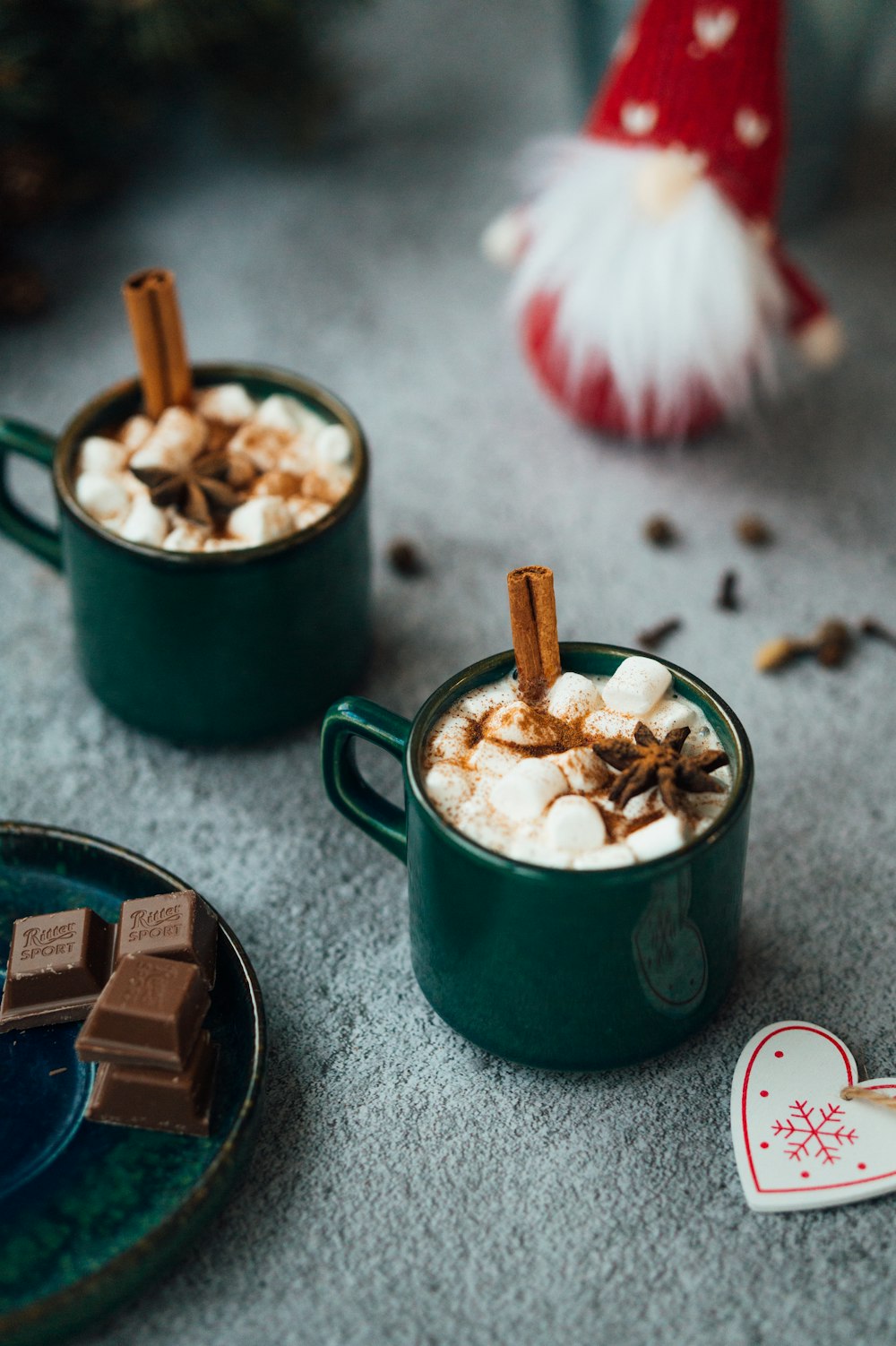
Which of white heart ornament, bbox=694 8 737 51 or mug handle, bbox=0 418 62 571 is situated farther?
white heart ornament, bbox=694 8 737 51

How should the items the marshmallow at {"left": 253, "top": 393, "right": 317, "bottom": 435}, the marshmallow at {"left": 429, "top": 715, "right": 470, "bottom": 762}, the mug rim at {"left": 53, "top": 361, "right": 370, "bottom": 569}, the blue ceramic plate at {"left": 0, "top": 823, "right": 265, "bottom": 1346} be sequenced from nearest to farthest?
the blue ceramic plate at {"left": 0, "top": 823, "right": 265, "bottom": 1346} → the marshmallow at {"left": 429, "top": 715, "right": 470, "bottom": 762} → the mug rim at {"left": 53, "top": 361, "right": 370, "bottom": 569} → the marshmallow at {"left": 253, "top": 393, "right": 317, "bottom": 435}

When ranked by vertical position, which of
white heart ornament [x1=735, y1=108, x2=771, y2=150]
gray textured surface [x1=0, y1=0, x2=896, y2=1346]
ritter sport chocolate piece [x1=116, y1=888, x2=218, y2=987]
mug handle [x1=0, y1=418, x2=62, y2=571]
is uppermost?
white heart ornament [x1=735, y1=108, x2=771, y2=150]

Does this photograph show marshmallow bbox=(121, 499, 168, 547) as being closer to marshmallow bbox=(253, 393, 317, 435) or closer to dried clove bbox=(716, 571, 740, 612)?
marshmallow bbox=(253, 393, 317, 435)

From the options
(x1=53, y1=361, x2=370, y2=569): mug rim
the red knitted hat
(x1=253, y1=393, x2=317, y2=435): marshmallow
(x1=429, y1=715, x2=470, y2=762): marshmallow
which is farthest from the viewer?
the red knitted hat

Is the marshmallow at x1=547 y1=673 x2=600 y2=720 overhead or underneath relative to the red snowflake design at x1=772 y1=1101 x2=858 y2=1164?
overhead

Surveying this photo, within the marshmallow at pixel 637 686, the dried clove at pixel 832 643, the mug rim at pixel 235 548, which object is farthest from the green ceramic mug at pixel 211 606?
the dried clove at pixel 832 643

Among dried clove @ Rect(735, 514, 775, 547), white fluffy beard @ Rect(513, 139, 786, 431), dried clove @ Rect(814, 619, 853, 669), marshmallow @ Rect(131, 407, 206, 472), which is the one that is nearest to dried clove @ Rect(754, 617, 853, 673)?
dried clove @ Rect(814, 619, 853, 669)

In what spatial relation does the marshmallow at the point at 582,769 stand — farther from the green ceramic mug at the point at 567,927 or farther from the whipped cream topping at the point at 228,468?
the whipped cream topping at the point at 228,468

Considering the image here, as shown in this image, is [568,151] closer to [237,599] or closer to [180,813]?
[237,599]
